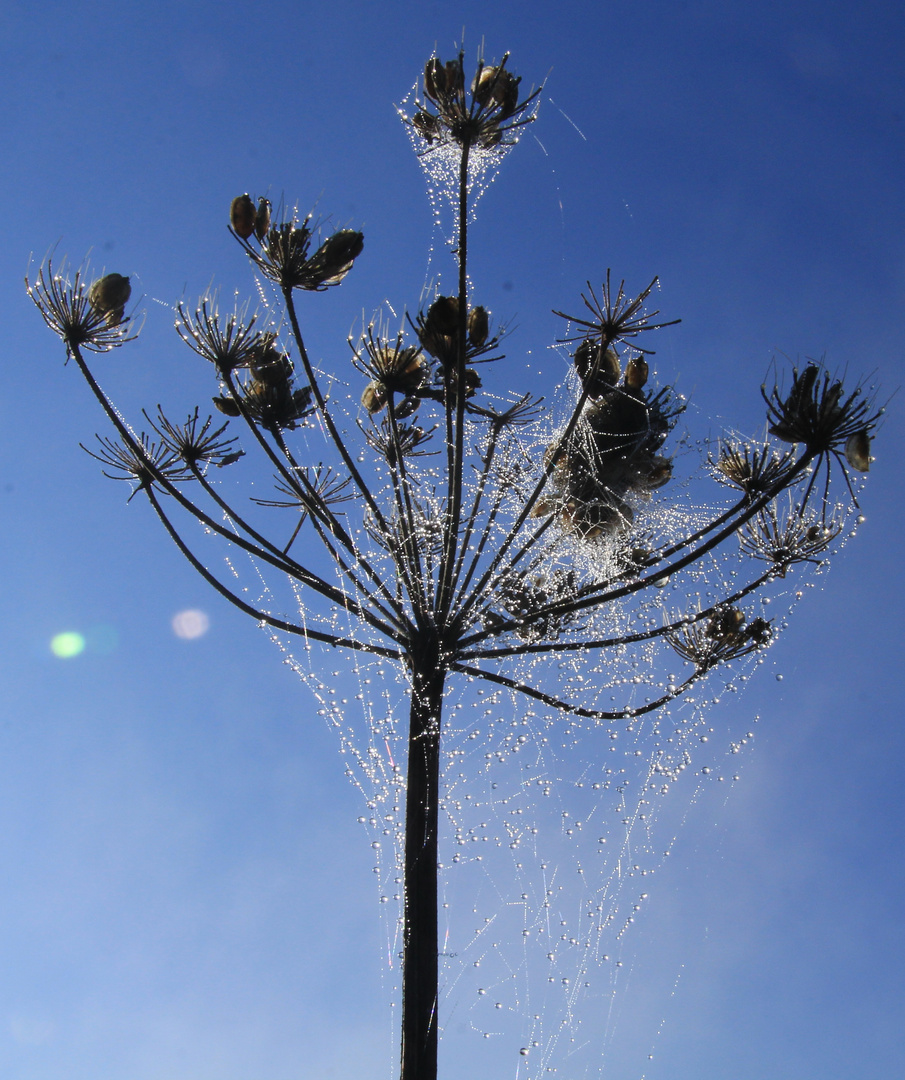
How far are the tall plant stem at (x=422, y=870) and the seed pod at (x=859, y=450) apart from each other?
2.97m

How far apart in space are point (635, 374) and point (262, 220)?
10.3ft

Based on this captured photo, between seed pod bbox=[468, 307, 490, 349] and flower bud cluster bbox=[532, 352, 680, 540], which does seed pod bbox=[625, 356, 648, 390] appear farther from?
seed pod bbox=[468, 307, 490, 349]

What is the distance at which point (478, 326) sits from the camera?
5.59 m

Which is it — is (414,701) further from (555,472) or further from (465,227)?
(465,227)

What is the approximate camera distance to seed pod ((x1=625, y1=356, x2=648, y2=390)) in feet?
21.5

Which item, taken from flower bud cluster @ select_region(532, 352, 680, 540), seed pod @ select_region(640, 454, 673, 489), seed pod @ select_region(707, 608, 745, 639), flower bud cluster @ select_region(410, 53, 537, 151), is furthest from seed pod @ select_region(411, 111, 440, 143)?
seed pod @ select_region(707, 608, 745, 639)

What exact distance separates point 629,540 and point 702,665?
48.4 inches

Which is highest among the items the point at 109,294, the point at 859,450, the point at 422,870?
the point at 109,294

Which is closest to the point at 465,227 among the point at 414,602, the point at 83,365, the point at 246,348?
the point at 246,348

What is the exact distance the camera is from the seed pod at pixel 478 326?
559 centimetres

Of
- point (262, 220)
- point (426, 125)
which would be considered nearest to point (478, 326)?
point (426, 125)

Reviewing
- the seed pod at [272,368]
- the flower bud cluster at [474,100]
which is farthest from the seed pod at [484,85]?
the seed pod at [272,368]

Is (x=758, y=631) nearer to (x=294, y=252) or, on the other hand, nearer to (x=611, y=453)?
(x=611, y=453)

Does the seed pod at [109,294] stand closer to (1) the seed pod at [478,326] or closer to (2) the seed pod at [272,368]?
(2) the seed pod at [272,368]
